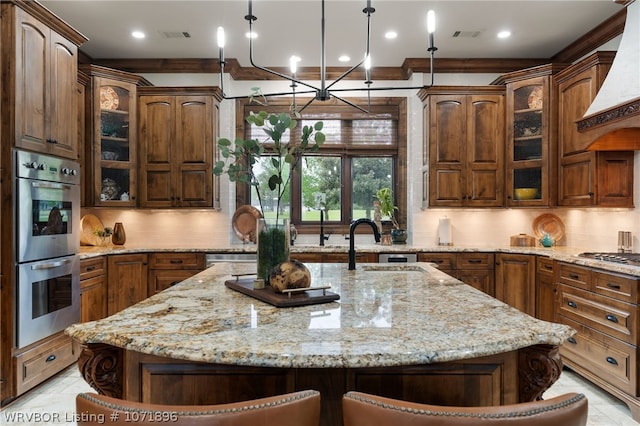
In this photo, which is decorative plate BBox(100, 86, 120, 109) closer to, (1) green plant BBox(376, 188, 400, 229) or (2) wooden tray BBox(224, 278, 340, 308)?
(1) green plant BBox(376, 188, 400, 229)

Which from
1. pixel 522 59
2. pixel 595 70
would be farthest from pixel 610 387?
pixel 522 59

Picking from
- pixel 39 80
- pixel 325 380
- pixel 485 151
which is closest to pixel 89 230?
pixel 39 80

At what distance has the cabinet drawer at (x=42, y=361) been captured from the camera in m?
2.71

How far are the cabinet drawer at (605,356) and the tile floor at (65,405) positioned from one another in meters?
0.14

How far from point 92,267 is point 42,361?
3.26 feet

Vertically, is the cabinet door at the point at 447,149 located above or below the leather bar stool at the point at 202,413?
above

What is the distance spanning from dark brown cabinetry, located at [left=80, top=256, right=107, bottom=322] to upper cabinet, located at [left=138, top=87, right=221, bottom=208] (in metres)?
0.94

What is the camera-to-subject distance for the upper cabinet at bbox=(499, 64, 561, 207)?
4121 millimetres

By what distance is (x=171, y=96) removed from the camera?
4.54 m

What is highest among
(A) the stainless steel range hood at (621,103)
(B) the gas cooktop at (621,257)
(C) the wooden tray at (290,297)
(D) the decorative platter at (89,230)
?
(A) the stainless steel range hood at (621,103)

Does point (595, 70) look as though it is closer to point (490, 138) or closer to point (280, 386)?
point (490, 138)

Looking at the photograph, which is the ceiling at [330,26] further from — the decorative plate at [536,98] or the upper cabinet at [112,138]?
the decorative plate at [536,98]

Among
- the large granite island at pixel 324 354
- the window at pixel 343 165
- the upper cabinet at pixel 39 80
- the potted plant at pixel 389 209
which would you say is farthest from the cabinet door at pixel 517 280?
the upper cabinet at pixel 39 80

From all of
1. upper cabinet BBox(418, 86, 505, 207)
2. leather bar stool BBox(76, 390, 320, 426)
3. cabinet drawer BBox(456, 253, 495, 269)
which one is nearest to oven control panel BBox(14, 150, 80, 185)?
leather bar stool BBox(76, 390, 320, 426)
